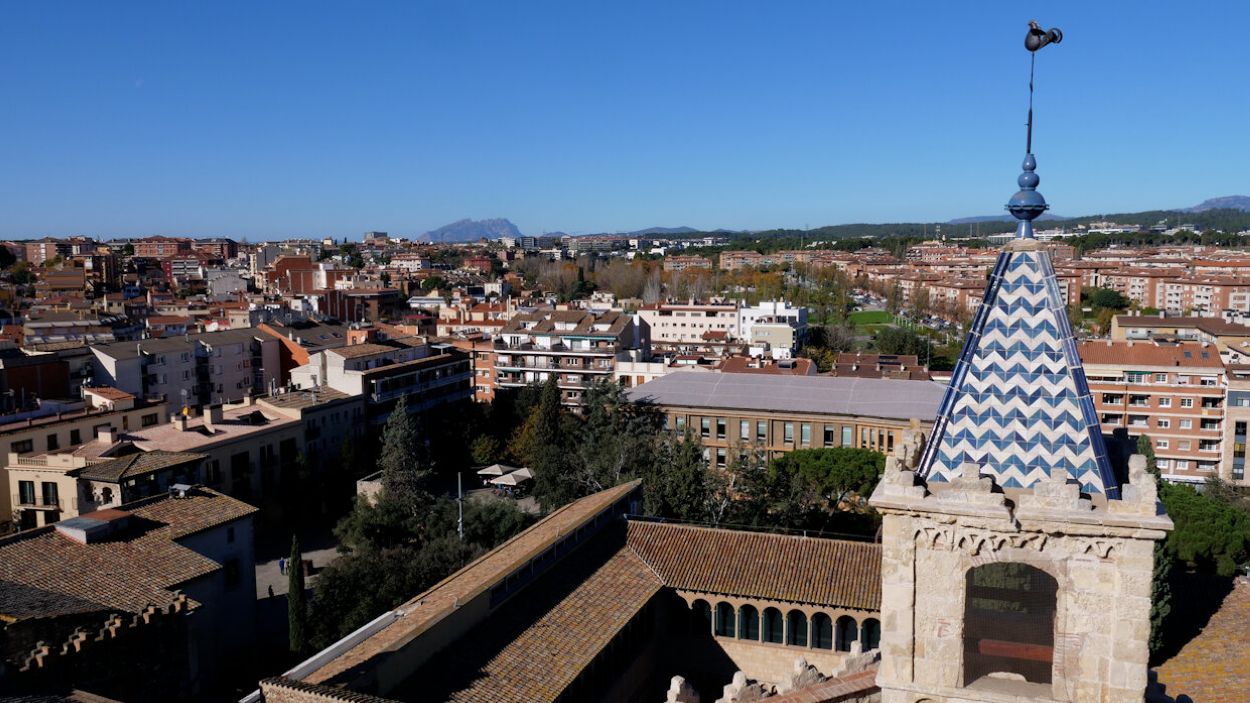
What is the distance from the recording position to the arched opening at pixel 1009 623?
9.19 m

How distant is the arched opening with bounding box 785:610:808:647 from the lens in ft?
69.3

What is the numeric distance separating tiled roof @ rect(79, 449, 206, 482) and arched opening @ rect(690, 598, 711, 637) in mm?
20458

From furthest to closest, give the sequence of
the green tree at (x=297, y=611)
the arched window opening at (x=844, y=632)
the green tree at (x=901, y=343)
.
Answer: the green tree at (x=901, y=343), the green tree at (x=297, y=611), the arched window opening at (x=844, y=632)

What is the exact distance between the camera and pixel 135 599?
21359mm

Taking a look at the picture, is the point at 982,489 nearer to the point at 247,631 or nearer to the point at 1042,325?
the point at 1042,325

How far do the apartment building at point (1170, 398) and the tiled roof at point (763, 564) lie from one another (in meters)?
35.2

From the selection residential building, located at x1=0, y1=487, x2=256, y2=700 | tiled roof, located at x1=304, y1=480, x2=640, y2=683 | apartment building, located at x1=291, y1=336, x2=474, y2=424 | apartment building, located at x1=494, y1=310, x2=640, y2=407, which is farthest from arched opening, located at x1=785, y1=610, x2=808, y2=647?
apartment building, located at x1=494, y1=310, x2=640, y2=407

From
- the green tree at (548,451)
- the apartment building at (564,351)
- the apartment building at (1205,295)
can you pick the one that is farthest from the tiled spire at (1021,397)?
the apartment building at (1205,295)

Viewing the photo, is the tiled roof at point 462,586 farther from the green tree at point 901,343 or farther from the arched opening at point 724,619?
the green tree at point 901,343

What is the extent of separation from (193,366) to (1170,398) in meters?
55.7

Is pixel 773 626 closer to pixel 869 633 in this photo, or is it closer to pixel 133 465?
pixel 869 633

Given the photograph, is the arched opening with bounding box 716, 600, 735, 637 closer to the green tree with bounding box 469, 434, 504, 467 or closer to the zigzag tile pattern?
the zigzag tile pattern

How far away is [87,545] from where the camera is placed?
23391mm

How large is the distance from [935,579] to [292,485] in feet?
126
